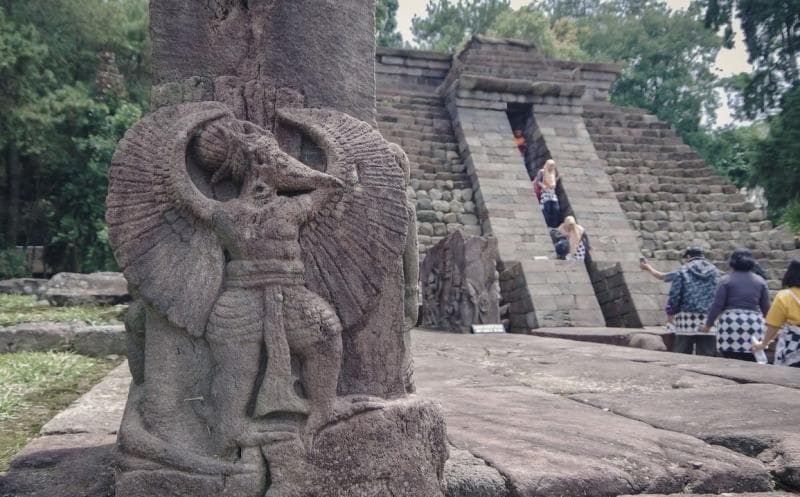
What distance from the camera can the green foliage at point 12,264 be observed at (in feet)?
51.2

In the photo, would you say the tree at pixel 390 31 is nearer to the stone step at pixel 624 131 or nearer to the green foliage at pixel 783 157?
the stone step at pixel 624 131

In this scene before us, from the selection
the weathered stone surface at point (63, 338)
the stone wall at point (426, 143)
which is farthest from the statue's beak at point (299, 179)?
the stone wall at point (426, 143)

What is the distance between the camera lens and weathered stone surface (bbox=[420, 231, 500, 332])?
8656mm

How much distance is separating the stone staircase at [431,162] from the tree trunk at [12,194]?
10.8 metres

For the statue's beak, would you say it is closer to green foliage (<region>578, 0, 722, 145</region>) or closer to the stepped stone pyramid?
the stepped stone pyramid

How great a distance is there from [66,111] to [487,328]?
43.9 feet

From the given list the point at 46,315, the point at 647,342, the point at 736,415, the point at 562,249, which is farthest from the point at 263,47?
the point at 562,249

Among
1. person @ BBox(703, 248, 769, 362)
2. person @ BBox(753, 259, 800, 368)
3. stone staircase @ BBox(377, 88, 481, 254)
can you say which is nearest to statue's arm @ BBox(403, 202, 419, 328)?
person @ BBox(753, 259, 800, 368)

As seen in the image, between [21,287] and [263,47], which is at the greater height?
[263,47]

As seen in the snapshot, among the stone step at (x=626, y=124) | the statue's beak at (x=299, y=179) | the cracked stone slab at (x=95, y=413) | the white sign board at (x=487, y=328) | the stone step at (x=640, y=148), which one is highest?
the stone step at (x=626, y=124)

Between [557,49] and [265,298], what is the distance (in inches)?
1340

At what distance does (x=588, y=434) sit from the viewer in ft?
8.70

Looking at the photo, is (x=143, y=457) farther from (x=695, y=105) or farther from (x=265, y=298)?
(x=695, y=105)

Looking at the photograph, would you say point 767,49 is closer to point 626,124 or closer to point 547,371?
point 626,124
